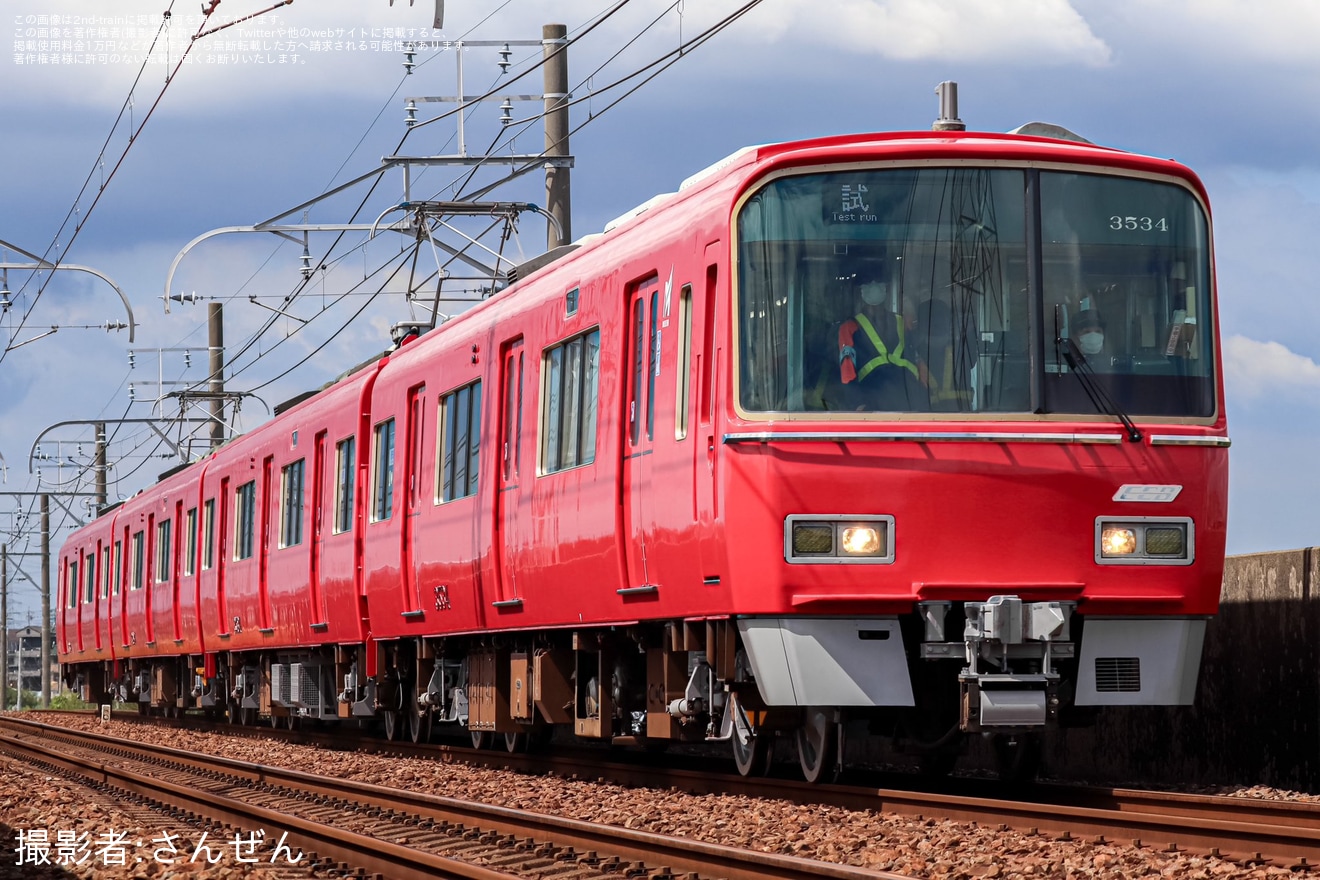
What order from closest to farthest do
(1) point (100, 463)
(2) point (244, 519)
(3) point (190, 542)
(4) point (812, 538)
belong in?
1. (4) point (812, 538)
2. (2) point (244, 519)
3. (3) point (190, 542)
4. (1) point (100, 463)

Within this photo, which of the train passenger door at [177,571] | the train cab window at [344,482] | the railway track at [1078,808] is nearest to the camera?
the railway track at [1078,808]

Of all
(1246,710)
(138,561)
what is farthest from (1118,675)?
(138,561)

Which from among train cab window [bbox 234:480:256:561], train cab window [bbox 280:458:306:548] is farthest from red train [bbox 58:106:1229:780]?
train cab window [bbox 234:480:256:561]

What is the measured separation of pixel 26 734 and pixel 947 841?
22003 millimetres

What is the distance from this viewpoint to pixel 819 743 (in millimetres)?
10023

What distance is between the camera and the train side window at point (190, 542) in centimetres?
2645

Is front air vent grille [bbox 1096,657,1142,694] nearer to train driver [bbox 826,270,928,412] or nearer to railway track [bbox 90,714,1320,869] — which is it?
railway track [bbox 90,714,1320,869]

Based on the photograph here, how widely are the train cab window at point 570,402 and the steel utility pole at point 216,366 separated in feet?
67.6

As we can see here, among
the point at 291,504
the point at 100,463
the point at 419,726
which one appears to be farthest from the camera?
the point at 100,463

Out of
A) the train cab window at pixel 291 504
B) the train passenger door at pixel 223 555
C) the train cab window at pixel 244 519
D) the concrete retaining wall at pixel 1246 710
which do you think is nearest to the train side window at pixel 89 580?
the train passenger door at pixel 223 555

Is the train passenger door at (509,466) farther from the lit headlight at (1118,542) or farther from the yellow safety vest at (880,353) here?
the lit headlight at (1118,542)

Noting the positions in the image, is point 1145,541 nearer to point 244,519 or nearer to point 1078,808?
point 1078,808

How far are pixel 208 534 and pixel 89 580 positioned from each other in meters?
13.7

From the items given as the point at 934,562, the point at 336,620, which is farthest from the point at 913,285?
the point at 336,620
